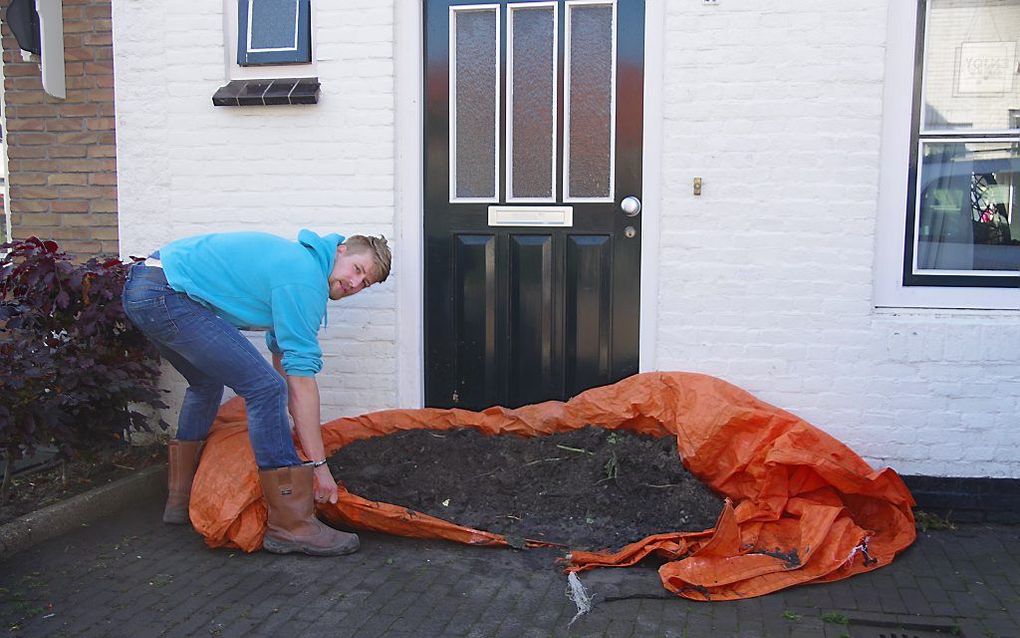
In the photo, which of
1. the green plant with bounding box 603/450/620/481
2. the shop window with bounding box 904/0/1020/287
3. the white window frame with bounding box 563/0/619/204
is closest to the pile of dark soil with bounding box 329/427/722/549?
the green plant with bounding box 603/450/620/481

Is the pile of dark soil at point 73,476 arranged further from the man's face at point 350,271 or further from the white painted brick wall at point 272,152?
the man's face at point 350,271

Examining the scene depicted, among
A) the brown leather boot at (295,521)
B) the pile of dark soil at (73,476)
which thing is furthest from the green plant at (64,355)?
the brown leather boot at (295,521)

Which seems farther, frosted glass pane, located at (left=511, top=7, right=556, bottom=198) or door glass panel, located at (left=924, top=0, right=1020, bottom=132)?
frosted glass pane, located at (left=511, top=7, right=556, bottom=198)

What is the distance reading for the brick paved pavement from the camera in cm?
324

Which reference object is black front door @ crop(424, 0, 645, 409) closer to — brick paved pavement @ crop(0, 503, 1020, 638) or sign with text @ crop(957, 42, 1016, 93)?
brick paved pavement @ crop(0, 503, 1020, 638)

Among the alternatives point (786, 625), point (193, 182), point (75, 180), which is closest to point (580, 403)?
point (786, 625)

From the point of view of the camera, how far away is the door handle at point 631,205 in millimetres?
4648

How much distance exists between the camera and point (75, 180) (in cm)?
525

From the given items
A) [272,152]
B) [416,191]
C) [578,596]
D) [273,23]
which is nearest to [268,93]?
[272,152]

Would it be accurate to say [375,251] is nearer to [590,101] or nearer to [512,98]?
[512,98]

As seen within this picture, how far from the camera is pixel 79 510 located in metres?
4.23

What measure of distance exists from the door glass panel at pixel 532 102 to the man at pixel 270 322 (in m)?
1.23

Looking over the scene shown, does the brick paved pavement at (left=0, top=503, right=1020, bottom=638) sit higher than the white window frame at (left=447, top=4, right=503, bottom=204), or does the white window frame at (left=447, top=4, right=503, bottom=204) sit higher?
the white window frame at (left=447, top=4, right=503, bottom=204)

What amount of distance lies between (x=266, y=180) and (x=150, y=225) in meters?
0.78
